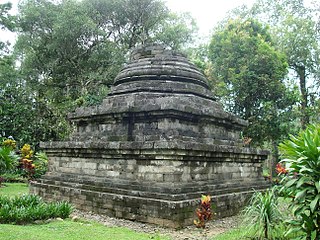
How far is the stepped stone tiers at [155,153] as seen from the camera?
7.98 m

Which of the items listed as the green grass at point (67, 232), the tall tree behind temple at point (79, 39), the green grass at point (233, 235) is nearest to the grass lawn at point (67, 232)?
the green grass at point (67, 232)

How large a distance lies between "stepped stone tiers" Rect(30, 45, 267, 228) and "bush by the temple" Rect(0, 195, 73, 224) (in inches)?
47.5

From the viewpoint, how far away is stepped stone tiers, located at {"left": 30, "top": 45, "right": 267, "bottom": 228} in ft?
26.2

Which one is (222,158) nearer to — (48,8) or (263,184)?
(263,184)

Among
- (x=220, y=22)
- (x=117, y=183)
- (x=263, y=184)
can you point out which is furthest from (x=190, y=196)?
(x=220, y=22)

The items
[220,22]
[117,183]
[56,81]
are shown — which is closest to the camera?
[117,183]

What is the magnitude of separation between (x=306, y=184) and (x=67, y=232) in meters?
4.48

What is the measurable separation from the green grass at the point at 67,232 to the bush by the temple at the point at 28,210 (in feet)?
1.26

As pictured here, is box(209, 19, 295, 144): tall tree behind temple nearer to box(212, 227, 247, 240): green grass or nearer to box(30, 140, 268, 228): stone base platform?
box(30, 140, 268, 228): stone base platform

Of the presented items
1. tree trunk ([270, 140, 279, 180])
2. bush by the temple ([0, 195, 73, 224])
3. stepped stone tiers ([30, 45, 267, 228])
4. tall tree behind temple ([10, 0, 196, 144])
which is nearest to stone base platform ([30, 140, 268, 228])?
stepped stone tiers ([30, 45, 267, 228])

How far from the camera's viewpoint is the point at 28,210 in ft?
24.5

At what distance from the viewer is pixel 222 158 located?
31.5ft

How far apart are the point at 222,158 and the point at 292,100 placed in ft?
41.1

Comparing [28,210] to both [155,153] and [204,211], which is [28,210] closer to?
[155,153]
